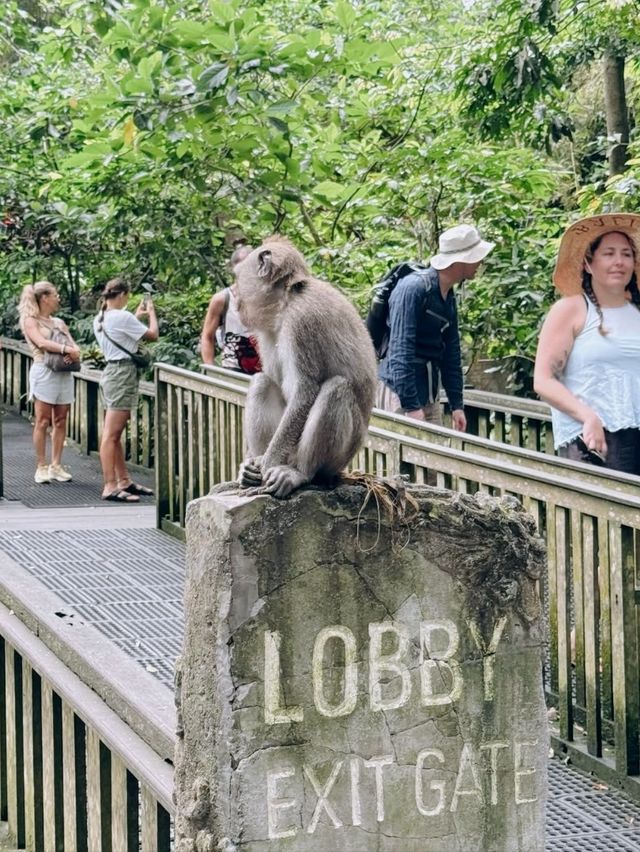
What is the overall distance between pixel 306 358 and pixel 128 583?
10.2 feet

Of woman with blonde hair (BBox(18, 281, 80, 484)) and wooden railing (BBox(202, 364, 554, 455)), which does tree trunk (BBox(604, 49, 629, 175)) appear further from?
woman with blonde hair (BBox(18, 281, 80, 484))

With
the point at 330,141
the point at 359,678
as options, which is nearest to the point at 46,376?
the point at 330,141

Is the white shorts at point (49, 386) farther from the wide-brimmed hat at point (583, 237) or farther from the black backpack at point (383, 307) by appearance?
the wide-brimmed hat at point (583, 237)

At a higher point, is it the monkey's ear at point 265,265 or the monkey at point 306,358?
the monkey's ear at point 265,265

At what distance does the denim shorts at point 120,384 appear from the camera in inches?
430

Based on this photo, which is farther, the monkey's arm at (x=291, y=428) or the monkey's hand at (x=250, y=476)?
the monkey's arm at (x=291, y=428)

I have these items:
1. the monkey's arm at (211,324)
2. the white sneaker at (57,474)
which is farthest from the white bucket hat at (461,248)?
the white sneaker at (57,474)

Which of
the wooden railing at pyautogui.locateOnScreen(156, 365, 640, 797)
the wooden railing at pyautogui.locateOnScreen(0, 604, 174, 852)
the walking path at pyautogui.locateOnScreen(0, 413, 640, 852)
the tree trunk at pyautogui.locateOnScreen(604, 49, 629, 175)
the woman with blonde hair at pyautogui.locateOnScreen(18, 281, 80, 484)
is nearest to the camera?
the wooden railing at pyautogui.locateOnScreen(0, 604, 174, 852)

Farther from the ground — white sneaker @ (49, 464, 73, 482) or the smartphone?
the smartphone

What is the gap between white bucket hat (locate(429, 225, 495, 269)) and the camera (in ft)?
23.9

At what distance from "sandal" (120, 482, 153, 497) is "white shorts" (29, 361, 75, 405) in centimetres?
99

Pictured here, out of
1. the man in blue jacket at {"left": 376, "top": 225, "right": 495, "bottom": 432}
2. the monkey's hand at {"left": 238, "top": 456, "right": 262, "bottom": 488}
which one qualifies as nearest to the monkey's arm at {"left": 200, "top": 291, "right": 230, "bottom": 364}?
the man in blue jacket at {"left": 376, "top": 225, "right": 495, "bottom": 432}

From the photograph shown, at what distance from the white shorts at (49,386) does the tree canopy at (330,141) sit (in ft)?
5.37

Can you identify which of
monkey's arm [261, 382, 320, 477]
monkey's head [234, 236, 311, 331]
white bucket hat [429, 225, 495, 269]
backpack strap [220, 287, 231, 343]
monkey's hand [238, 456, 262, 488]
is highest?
white bucket hat [429, 225, 495, 269]
